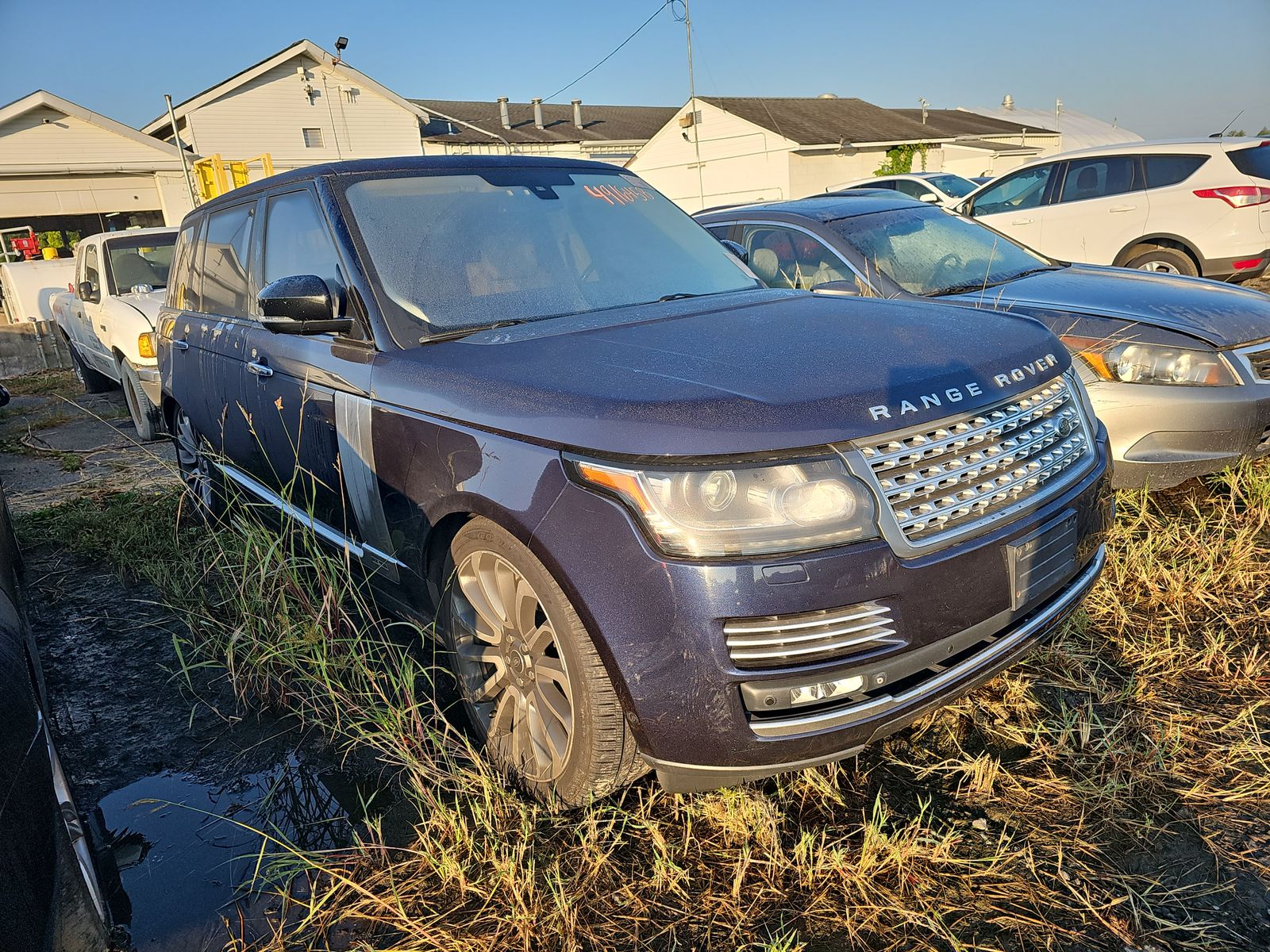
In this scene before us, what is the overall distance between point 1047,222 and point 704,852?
8.72 meters

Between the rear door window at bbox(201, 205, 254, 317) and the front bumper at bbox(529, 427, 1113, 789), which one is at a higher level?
the rear door window at bbox(201, 205, 254, 317)

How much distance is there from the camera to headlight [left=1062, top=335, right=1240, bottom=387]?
368 centimetres

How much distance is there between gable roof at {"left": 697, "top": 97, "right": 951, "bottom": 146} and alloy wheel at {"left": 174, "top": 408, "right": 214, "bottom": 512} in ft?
92.9

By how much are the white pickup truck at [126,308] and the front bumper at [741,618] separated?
6118 mm

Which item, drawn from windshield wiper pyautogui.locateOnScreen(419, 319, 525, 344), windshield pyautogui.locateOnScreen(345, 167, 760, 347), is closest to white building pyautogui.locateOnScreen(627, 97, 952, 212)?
windshield pyautogui.locateOnScreen(345, 167, 760, 347)

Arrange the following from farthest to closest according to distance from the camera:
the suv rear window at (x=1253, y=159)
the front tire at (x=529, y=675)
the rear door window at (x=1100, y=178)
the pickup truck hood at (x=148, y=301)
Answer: the rear door window at (x=1100, y=178), the suv rear window at (x=1253, y=159), the pickup truck hood at (x=148, y=301), the front tire at (x=529, y=675)

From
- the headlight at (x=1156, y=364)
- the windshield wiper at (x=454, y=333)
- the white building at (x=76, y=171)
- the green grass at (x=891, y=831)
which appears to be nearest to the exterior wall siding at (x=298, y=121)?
the white building at (x=76, y=171)

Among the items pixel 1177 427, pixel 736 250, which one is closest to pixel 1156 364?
pixel 1177 427

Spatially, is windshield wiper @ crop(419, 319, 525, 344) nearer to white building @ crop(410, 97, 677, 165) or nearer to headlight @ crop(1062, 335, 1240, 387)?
headlight @ crop(1062, 335, 1240, 387)

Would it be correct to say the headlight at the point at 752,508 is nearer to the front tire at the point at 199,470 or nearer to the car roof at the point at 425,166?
the car roof at the point at 425,166

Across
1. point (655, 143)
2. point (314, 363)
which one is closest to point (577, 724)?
point (314, 363)

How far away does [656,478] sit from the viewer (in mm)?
1841

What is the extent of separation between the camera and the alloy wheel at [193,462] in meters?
4.61

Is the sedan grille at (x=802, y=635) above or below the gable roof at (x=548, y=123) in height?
below
